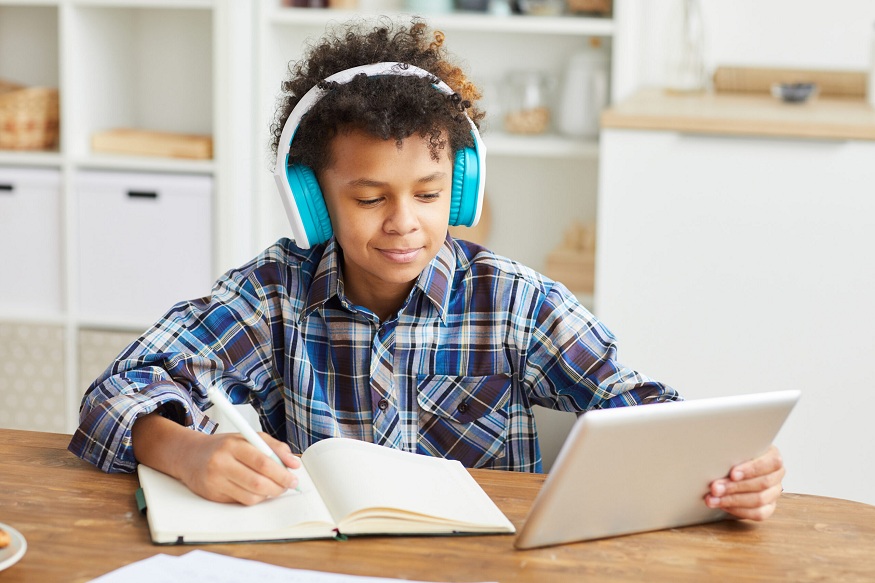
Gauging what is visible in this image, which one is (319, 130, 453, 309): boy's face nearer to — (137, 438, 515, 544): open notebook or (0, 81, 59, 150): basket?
(137, 438, 515, 544): open notebook

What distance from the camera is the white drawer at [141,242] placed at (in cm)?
272

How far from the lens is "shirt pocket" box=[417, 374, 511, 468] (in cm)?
135

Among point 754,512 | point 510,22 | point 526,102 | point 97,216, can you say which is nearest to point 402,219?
point 754,512

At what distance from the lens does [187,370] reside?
1.23m

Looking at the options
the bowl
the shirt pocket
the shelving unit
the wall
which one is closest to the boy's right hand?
the shirt pocket

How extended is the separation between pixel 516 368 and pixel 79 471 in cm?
55

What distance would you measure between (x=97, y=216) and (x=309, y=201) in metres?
1.66

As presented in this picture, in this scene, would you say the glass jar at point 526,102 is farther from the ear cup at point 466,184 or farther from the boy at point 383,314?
the ear cup at point 466,184

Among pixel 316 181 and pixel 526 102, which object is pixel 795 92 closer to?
pixel 526 102

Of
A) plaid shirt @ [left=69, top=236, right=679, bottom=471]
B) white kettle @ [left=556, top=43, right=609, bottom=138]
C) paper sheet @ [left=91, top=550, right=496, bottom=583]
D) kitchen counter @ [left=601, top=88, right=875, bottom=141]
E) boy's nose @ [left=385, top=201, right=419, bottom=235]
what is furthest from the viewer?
white kettle @ [left=556, top=43, right=609, bottom=138]

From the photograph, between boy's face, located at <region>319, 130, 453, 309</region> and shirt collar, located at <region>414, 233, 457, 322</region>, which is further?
shirt collar, located at <region>414, 233, 457, 322</region>

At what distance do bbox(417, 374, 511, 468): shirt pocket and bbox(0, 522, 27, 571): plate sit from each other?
1.85ft

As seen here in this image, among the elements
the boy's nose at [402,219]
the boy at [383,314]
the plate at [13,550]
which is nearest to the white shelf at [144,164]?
the boy at [383,314]

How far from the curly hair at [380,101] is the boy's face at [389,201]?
0.02 m
